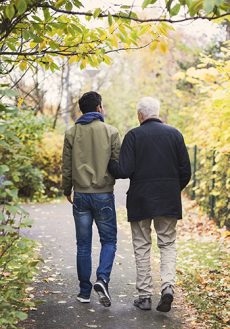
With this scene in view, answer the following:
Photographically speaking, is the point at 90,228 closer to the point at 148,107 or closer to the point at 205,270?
the point at 148,107

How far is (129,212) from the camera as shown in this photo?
5.09 meters

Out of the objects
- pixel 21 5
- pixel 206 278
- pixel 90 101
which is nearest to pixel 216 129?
pixel 206 278

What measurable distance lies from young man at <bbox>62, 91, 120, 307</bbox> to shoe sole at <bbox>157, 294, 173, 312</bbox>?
0.58 meters

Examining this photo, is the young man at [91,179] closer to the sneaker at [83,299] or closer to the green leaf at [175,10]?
the sneaker at [83,299]

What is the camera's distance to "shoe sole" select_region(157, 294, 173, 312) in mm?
4828

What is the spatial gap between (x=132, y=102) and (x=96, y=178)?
26.7 meters

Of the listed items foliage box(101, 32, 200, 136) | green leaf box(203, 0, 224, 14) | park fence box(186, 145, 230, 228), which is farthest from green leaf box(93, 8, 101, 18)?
foliage box(101, 32, 200, 136)

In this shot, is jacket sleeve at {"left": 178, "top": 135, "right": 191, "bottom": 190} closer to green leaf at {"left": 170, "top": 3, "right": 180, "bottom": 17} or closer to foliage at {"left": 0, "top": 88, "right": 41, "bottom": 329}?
foliage at {"left": 0, "top": 88, "right": 41, "bottom": 329}

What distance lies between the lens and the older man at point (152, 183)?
4977 millimetres

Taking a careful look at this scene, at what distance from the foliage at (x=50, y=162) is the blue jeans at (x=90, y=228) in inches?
393

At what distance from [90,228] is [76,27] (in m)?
1.99

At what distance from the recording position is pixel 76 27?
4.30 m

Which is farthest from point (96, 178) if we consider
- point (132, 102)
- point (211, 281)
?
point (132, 102)

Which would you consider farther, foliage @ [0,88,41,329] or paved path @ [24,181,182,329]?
paved path @ [24,181,182,329]
